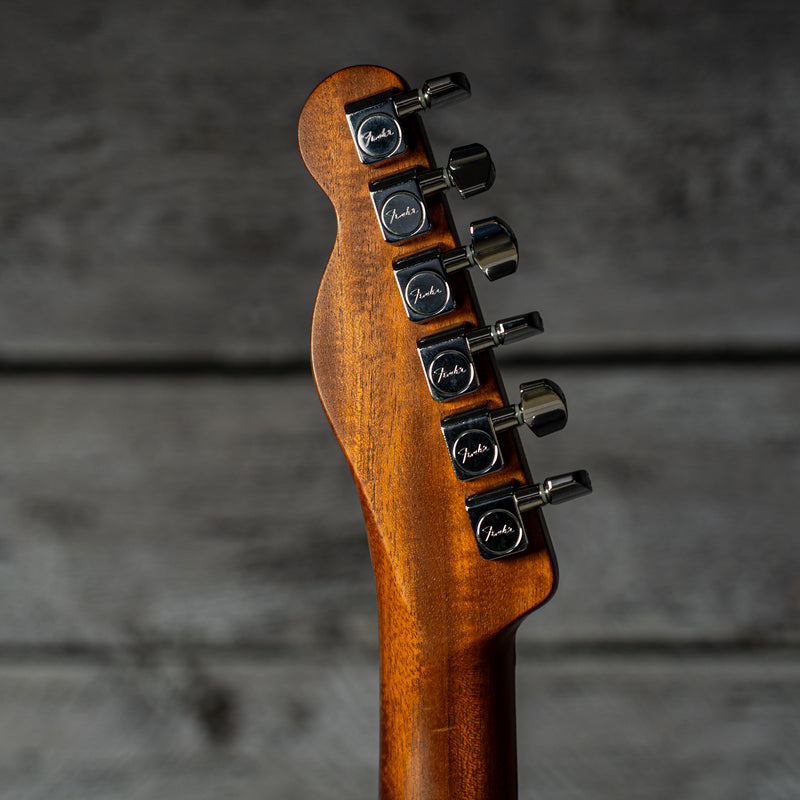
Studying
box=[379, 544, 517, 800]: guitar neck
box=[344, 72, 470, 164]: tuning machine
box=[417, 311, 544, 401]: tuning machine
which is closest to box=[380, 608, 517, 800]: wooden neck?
box=[379, 544, 517, 800]: guitar neck

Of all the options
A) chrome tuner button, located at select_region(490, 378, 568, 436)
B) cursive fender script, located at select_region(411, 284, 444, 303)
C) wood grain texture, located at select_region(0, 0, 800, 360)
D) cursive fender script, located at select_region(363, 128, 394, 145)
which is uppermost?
wood grain texture, located at select_region(0, 0, 800, 360)

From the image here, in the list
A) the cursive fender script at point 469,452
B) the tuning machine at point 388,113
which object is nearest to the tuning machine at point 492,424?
the cursive fender script at point 469,452

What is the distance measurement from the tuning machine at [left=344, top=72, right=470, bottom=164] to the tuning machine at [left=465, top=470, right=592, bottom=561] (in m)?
0.15

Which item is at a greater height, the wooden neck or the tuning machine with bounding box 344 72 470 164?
the tuning machine with bounding box 344 72 470 164

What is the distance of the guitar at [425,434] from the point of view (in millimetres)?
321

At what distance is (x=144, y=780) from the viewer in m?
0.56

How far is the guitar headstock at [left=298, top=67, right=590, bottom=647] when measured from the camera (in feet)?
1.04

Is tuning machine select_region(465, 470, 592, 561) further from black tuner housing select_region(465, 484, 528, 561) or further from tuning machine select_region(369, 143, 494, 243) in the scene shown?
tuning machine select_region(369, 143, 494, 243)

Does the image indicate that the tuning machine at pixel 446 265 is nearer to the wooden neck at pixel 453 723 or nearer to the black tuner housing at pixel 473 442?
the black tuner housing at pixel 473 442

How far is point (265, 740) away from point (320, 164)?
42 cm

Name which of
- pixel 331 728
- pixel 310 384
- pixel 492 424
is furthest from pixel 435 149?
pixel 331 728

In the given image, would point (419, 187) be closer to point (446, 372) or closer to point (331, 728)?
point (446, 372)

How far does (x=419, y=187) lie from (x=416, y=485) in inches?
5.0

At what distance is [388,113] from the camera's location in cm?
32
